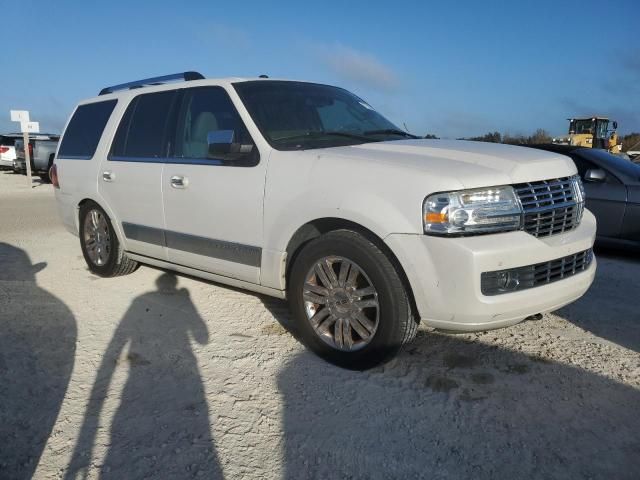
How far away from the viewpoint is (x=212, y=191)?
4.12m

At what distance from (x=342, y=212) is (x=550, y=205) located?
1.28 m

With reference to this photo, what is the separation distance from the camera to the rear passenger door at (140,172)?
4.71 metres

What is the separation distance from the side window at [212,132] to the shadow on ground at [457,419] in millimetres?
1539

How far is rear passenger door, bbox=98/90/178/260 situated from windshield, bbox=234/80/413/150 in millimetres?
958

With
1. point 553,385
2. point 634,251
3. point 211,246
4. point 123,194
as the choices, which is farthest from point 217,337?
point 634,251

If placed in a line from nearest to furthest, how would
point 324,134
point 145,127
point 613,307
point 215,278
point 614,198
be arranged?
point 324,134 → point 215,278 → point 613,307 → point 145,127 → point 614,198

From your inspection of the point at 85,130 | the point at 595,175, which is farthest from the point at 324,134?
the point at 595,175

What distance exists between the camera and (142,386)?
3.26m

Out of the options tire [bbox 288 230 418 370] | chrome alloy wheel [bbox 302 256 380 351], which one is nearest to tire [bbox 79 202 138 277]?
tire [bbox 288 230 418 370]

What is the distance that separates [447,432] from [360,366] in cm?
80

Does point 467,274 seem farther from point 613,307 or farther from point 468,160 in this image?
point 613,307

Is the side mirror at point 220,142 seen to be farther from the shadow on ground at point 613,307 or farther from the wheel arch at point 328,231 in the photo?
the shadow on ground at point 613,307

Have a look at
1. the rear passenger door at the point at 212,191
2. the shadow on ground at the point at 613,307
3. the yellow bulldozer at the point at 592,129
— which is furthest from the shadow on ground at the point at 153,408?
the yellow bulldozer at the point at 592,129

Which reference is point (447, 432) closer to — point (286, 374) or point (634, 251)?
point (286, 374)
